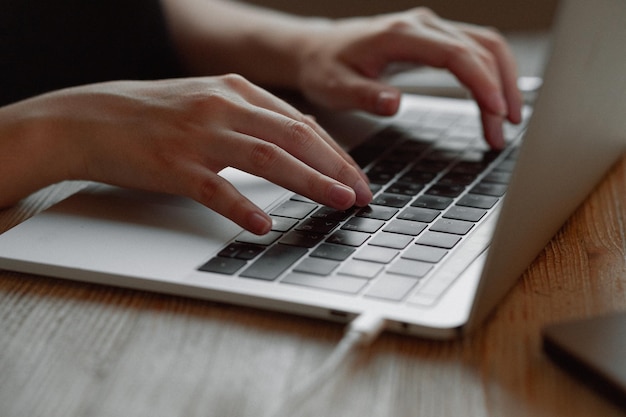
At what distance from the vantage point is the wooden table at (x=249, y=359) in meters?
0.42

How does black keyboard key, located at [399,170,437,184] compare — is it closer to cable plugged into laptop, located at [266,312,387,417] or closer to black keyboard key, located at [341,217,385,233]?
black keyboard key, located at [341,217,385,233]

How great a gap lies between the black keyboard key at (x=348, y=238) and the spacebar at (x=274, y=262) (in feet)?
0.10

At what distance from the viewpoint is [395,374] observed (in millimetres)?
444

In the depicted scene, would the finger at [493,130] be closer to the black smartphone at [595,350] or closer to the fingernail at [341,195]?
the fingernail at [341,195]

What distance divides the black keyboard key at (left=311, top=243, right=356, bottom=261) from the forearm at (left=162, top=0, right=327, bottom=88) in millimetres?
542

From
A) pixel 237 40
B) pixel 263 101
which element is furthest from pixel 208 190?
pixel 237 40

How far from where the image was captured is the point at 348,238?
1.96 ft

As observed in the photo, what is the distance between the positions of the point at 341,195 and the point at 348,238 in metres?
0.05

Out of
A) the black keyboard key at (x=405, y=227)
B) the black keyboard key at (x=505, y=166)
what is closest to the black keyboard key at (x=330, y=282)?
the black keyboard key at (x=405, y=227)

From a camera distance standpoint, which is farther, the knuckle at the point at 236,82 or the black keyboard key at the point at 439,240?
the knuckle at the point at 236,82

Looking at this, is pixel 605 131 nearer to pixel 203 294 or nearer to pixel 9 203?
pixel 203 294

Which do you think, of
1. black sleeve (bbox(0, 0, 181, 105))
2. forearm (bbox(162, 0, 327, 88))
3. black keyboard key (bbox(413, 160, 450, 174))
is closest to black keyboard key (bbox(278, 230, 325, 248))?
black keyboard key (bbox(413, 160, 450, 174))

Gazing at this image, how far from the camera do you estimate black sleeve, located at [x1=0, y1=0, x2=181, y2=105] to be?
1.05 meters

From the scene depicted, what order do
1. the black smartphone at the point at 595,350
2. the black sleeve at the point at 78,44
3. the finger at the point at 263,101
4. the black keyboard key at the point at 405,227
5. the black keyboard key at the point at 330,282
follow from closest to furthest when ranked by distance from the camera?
the black smartphone at the point at 595,350 → the black keyboard key at the point at 330,282 → the black keyboard key at the point at 405,227 → the finger at the point at 263,101 → the black sleeve at the point at 78,44
